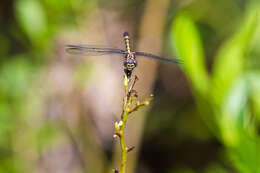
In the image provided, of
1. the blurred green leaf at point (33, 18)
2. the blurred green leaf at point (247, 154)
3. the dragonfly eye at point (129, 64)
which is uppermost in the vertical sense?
the blurred green leaf at point (33, 18)

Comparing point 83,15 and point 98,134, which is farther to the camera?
point 98,134

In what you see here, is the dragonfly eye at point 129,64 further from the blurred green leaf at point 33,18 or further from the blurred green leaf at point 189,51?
the blurred green leaf at point 33,18

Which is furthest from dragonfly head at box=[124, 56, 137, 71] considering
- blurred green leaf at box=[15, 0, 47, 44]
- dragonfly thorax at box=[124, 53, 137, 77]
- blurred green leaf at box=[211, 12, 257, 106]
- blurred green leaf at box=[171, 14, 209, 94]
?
blurred green leaf at box=[15, 0, 47, 44]

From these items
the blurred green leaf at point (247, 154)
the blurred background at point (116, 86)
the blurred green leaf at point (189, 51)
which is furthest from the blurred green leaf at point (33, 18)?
the blurred green leaf at point (247, 154)

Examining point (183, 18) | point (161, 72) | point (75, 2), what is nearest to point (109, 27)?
point (161, 72)

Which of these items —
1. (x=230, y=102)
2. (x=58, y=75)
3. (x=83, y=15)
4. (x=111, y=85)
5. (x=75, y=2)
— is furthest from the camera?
(x=111, y=85)

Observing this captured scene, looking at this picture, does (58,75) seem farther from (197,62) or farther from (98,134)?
(197,62)

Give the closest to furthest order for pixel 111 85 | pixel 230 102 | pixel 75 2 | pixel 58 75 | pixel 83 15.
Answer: pixel 230 102, pixel 75 2, pixel 83 15, pixel 58 75, pixel 111 85

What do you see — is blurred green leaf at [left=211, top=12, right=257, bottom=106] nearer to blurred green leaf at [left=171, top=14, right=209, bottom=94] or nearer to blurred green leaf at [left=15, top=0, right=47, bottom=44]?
blurred green leaf at [left=171, top=14, right=209, bottom=94]
